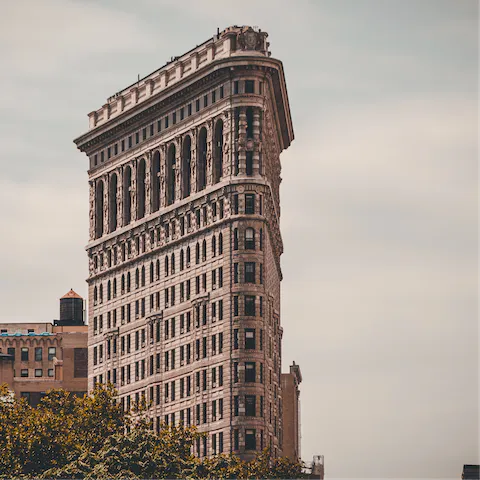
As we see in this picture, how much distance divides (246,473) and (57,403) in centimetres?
2854

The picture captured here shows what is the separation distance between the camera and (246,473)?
6398 inches

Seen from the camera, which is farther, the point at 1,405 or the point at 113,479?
the point at 1,405

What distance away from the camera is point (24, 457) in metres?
154

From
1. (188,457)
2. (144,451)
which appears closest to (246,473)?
(188,457)

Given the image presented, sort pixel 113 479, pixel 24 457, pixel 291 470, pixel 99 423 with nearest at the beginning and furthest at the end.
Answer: pixel 113 479 → pixel 24 457 → pixel 99 423 → pixel 291 470

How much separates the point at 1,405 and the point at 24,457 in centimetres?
1148

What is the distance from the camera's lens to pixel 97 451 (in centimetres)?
15188

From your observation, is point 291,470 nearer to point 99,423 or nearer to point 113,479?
point 99,423

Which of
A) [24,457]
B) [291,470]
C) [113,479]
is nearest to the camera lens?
[113,479]

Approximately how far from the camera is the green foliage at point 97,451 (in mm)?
144000

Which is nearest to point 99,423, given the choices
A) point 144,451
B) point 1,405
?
point 1,405

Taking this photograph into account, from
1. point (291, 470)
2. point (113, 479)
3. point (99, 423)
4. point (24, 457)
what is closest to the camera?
point (113, 479)

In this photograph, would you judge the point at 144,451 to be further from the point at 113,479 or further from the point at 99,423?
the point at 99,423

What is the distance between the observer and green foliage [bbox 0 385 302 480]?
144 m
